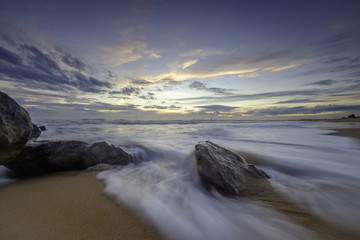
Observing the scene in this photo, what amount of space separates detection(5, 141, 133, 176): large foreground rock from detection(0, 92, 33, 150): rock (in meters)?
1.02

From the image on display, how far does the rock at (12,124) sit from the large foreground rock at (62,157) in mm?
1023

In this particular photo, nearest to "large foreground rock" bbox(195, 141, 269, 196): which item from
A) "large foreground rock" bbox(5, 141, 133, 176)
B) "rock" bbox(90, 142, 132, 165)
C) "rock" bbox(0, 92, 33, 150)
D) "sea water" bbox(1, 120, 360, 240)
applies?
"sea water" bbox(1, 120, 360, 240)

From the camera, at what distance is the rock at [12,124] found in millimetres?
2173

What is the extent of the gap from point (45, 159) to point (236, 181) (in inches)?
153

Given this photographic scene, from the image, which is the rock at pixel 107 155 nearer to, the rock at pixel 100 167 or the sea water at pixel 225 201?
the rock at pixel 100 167

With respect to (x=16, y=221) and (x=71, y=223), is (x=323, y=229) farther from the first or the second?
(x=16, y=221)

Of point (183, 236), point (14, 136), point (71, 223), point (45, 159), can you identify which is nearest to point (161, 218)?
point (183, 236)

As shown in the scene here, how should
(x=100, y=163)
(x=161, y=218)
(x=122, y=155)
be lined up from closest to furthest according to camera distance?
(x=161, y=218) < (x=100, y=163) < (x=122, y=155)

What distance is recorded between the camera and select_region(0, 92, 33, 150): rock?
2173 mm

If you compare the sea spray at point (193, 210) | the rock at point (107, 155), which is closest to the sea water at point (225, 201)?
the sea spray at point (193, 210)

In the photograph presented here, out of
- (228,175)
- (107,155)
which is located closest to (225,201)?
(228,175)

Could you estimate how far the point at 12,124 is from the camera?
2.28 metres

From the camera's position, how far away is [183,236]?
1.70 metres

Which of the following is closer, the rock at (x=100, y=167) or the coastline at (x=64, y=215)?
the coastline at (x=64, y=215)
